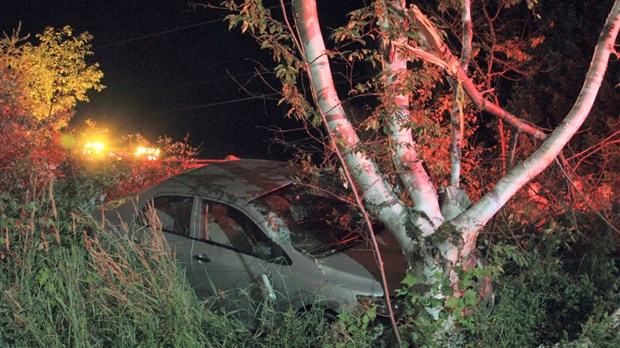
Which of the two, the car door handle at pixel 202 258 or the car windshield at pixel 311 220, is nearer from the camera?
the car windshield at pixel 311 220

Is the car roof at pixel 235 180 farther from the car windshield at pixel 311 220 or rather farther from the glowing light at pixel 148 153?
the glowing light at pixel 148 153

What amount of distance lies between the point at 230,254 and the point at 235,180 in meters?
0.94

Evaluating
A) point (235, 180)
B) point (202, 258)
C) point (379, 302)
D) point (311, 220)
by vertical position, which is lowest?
point (379, 302)

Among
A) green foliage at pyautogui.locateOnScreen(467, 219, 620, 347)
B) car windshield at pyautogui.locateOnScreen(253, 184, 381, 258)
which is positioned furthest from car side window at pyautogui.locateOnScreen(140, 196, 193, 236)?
green foliage at pyautogui.locateOnScreen(467, 219, 620, 347)

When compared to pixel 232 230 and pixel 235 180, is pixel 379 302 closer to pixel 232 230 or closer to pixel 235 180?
pixel 232 230

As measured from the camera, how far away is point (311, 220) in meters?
6.66

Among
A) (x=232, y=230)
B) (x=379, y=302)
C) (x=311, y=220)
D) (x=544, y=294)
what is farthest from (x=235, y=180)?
(x=544, y=294)

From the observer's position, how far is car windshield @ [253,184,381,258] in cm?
624

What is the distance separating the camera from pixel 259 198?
6.63m

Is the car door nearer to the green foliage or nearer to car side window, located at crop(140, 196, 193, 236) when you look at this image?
car side window, located at crop(140, 196, 193, 236)

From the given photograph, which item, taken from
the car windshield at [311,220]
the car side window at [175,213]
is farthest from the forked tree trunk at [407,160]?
the car side window at [175,213]

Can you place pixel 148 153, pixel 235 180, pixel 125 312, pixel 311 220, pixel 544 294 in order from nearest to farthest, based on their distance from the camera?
pixel 125 312 → pixel 544 294 → pixel 311 220 → pixel 235 180 → pixel 148 153

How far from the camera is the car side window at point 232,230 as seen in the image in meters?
6.28

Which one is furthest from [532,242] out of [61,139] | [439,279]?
[61,139]
